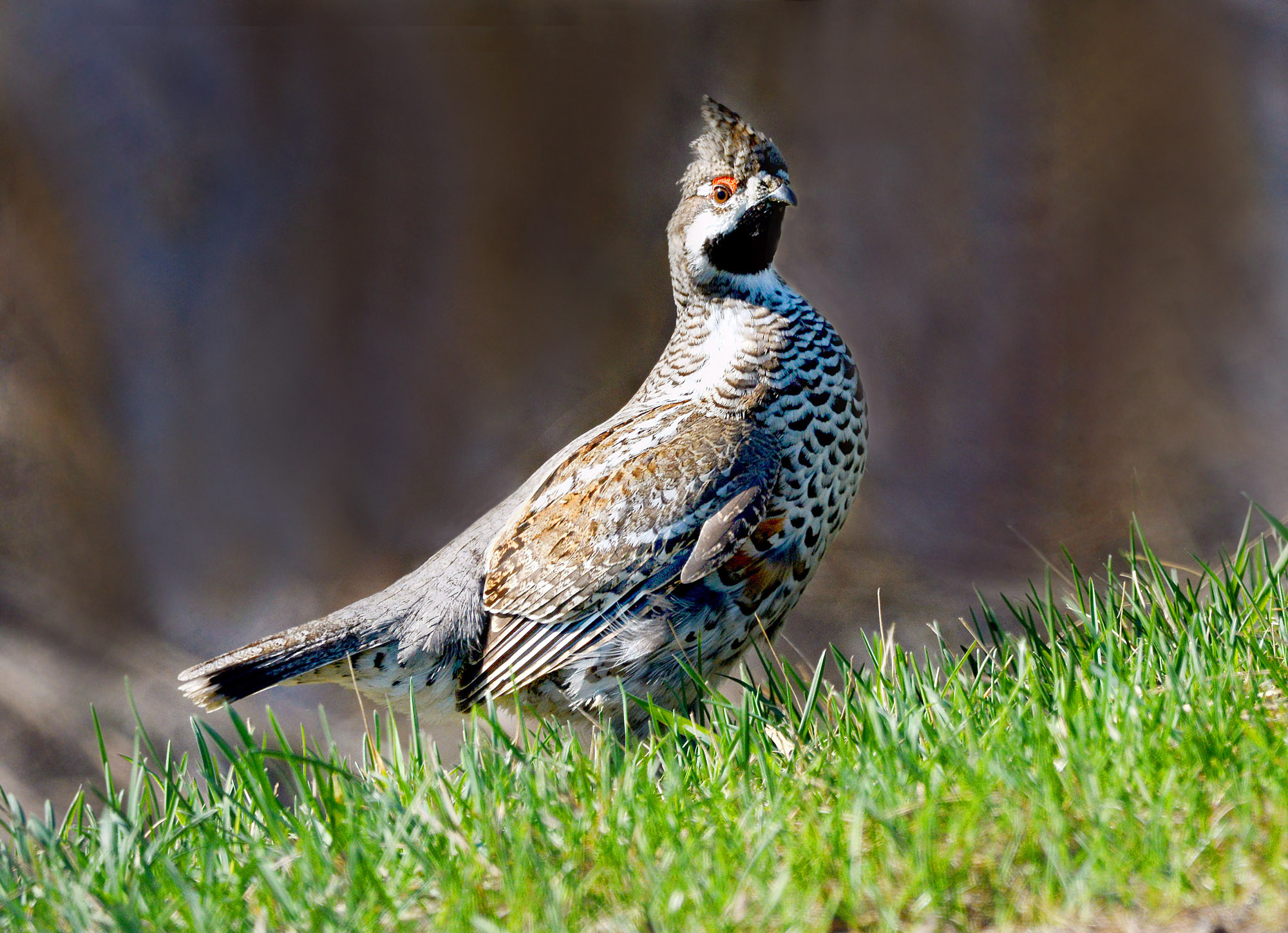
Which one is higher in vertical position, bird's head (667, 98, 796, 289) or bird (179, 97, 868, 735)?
bird's head (667, 98, 796, 289)

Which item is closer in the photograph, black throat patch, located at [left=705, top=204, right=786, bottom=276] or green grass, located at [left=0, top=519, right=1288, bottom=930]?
green grass, located at [left=0, top=519, right=1288, bottom=930]

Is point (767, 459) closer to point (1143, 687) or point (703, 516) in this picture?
point (703, 516)

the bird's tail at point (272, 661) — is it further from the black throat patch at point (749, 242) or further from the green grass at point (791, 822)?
the black throat patch at point (749, 242)

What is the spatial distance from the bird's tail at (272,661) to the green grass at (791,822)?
63 cm

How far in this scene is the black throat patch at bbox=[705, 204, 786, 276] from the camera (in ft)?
14.5

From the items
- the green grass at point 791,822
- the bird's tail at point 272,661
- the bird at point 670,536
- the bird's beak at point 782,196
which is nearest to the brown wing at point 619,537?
the bird at point 670,536

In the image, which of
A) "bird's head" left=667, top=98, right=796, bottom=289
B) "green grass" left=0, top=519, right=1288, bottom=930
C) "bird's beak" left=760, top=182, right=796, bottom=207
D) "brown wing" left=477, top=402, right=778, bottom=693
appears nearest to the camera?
"green grass" left=0, top=519, right=1288, bottom=930

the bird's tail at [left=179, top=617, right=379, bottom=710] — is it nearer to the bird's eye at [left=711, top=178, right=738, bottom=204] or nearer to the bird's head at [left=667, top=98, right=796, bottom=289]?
the bird's head at [left=667, top=98, right=796, bottom=289]

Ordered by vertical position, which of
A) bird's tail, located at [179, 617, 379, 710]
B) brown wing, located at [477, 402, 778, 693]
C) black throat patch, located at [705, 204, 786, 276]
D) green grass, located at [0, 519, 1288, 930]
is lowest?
green grass, located at [0, 519, 1288, 930]

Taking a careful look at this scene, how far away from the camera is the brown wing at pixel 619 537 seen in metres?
4.09

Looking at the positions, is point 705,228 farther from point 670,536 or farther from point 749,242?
point 670,536

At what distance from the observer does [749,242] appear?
4488 millimetres

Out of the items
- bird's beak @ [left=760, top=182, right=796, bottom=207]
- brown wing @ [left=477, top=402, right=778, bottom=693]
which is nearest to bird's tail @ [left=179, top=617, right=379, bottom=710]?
brown wing @ [left=477, top=402, right=778, bottom=693]

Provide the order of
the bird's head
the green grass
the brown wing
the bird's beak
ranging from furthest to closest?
the bird's head
the bird's beak
the brown wing
the green grass
